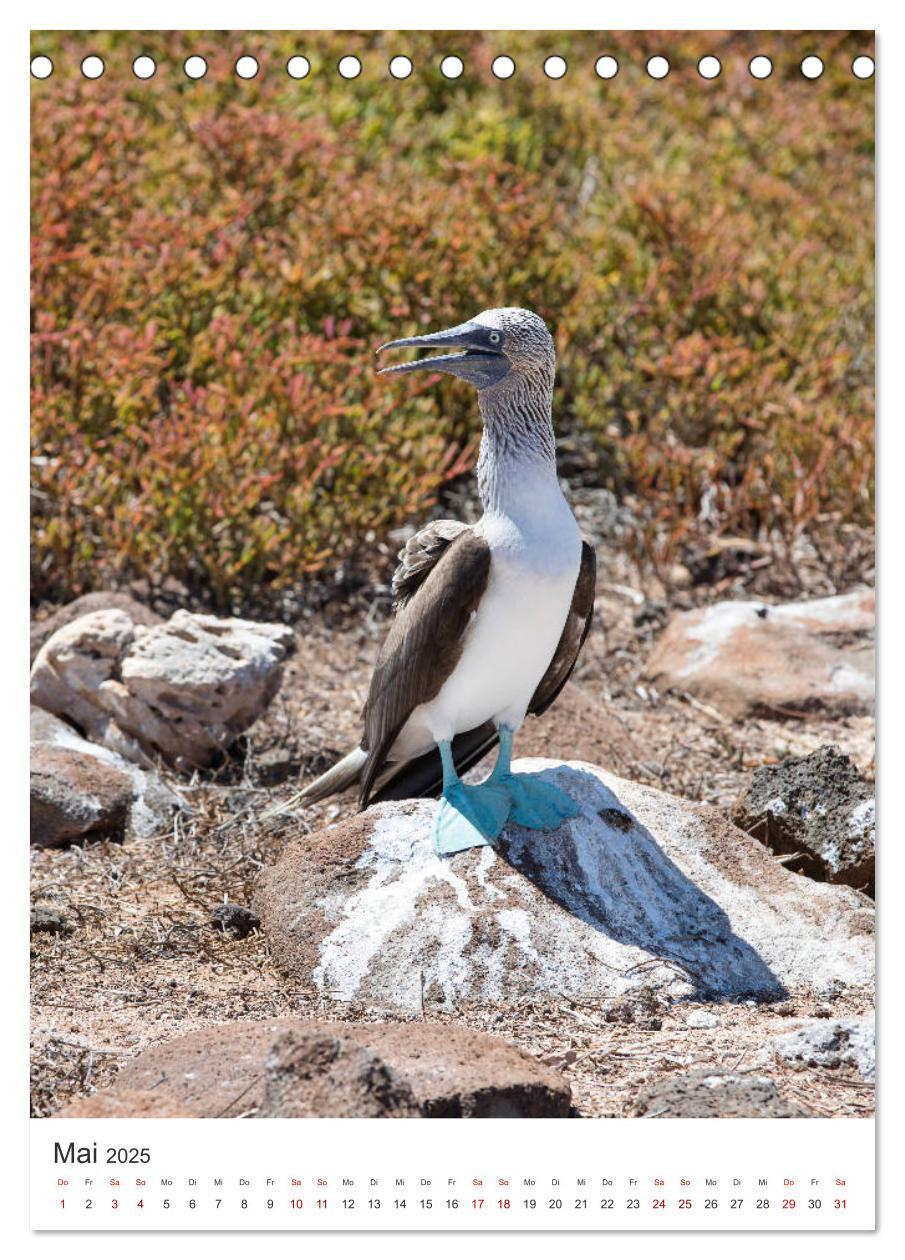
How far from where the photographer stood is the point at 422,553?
4.51 m

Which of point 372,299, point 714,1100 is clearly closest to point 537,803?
point 714,1100

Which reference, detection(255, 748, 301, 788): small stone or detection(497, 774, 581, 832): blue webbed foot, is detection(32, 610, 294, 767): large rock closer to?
detection(255, 748, 301, 788): small stone

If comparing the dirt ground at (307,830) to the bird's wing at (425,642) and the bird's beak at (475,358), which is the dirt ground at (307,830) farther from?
the bird's beak at (475,358)

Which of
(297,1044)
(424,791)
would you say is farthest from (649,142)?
(297,1044)

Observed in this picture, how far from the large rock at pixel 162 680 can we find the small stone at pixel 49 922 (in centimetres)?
106

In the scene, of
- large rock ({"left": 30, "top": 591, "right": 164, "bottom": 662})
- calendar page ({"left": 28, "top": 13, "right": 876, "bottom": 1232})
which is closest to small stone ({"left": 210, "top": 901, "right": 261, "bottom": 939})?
calendar page ({"left": 28, "top": 13, "right": 876, "bottom": 1232})

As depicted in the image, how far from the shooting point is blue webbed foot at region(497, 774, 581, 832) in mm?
4477

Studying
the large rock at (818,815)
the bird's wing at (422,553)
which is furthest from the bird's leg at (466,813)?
the large rock at (818,815)

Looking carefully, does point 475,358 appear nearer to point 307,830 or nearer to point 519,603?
point 519,603

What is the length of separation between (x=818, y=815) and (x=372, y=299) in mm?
3861

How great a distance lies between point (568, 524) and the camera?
425 centimetres

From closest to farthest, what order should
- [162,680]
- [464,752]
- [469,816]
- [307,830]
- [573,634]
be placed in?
[469,816] < [573,634] < [464,752] < [307,830] < [162,680]
